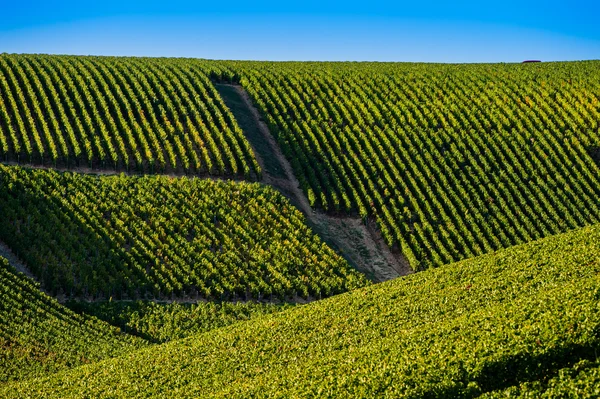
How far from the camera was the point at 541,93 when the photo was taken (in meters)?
64.8

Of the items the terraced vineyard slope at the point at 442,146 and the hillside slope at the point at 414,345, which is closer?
the hillside slope at the point at 414,345

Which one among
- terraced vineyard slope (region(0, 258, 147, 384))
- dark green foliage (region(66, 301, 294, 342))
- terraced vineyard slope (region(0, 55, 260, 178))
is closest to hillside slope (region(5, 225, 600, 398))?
terraced vineyard slope (region(0, 258, 147, 384))

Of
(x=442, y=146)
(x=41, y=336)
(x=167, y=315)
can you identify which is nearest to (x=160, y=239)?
(x=167, y=315)

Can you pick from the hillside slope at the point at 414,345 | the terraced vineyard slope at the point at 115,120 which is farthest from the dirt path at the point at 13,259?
the hillside slope at the point at 414,345

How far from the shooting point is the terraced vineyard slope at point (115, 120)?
49.0 metres

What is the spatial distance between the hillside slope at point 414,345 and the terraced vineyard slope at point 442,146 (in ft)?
51.4

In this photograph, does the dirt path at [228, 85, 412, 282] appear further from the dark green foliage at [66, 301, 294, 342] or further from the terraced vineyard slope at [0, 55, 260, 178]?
the dark green foliage at [66, 301, 294, 342]

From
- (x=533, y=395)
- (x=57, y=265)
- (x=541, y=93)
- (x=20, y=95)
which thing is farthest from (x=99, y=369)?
(x=541, y=93)

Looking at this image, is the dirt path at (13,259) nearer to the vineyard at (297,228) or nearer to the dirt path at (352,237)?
the vineyard at (297,228)

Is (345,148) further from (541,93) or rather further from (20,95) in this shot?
(20,95)

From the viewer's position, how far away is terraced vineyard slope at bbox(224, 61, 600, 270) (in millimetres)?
48688

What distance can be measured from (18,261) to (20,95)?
65.2 feet

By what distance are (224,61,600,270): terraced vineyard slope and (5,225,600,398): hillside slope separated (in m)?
15.7

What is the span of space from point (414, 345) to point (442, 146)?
3756 centimetres
